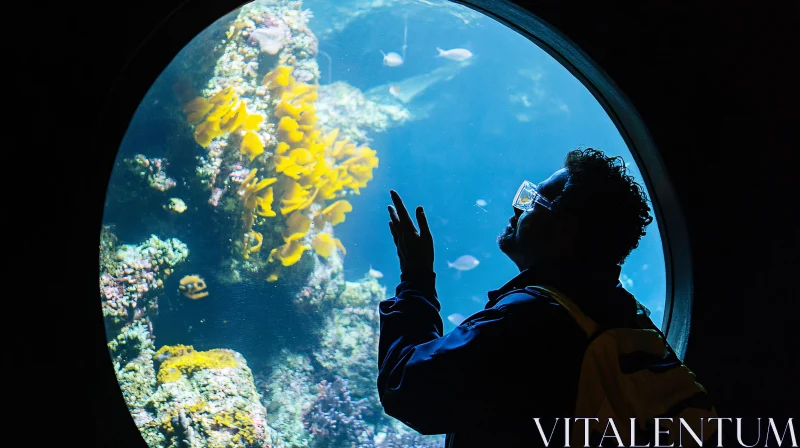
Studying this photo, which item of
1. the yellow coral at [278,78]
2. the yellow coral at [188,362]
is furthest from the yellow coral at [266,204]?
the yellow coral at [188,362]

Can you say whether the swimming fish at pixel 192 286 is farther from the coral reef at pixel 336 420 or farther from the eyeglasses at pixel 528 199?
the eyeglasses at pixel 528 199

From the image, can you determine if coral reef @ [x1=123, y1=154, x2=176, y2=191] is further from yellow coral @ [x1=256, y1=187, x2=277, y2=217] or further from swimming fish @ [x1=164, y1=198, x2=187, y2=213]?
yellow coral @ [x1=256, y1=187, x2=277, y2=217]

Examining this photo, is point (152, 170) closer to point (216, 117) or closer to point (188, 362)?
point (216, 117)

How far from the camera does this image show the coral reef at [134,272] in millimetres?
5340

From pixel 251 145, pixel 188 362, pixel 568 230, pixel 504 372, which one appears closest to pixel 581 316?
pixel 504 372

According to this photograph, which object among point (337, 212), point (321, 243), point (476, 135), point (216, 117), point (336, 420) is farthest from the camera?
point (476, 135)

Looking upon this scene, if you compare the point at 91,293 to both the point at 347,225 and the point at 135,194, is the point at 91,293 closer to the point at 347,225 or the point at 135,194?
the point at 135,194

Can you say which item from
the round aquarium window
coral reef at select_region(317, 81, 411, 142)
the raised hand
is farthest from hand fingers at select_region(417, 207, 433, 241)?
coral reef at select_region(317, 81, 411, 142)

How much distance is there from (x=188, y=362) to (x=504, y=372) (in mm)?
5636

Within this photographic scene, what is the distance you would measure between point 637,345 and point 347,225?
1464 centimetres

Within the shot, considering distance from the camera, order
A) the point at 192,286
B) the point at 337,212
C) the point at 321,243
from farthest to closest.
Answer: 1. the point at 337,212
2. the point at 321,243
3. the point at 192,286

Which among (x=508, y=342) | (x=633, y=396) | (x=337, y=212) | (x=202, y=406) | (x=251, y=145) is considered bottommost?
(x=633, y=396)

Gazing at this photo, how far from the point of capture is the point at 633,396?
989mm

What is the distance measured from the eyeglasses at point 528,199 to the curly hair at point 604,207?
0.04m
